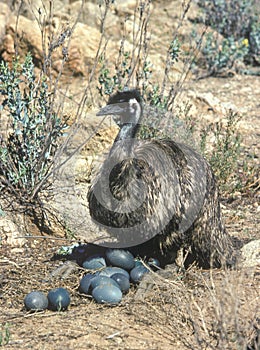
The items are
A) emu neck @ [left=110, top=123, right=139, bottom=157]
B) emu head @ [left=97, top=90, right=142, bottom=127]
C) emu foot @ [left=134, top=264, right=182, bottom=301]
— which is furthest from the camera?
emu head @ [left=97, top=90, right=142, bottom=127]

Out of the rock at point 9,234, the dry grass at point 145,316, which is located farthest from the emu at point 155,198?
the rock at point 9,234

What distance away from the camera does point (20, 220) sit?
5.97m

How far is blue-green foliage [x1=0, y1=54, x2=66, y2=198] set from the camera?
5973 mm

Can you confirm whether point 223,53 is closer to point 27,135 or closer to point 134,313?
point 27,135

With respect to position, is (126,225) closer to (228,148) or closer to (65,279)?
(65,279)

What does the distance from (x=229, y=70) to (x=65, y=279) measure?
5.83 m

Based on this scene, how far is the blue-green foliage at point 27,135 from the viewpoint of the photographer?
19.6 ft

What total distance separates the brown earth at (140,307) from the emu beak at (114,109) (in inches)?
41.0

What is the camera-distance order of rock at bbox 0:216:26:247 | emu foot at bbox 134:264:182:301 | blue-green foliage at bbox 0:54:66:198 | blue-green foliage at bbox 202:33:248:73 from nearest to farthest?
emu foot at bbox 134:264:182:301 < rock at bbox 0:216:26:247 < blue-green foliage at bbox 0:54:66:198 < blue-green foliage at bbox 202:33:248:73

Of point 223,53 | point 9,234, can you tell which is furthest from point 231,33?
point 9,234

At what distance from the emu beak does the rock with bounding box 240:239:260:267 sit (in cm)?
152

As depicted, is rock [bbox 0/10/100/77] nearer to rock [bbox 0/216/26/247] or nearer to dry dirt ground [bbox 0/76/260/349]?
rock [bbox 0/216/26/247]

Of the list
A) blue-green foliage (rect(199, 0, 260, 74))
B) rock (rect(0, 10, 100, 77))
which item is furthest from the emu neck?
blue-green foliage (rect(199, 0, 260, 74))

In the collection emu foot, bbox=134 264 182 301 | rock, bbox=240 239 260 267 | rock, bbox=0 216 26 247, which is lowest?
rock, bbox=0 216 26 247
